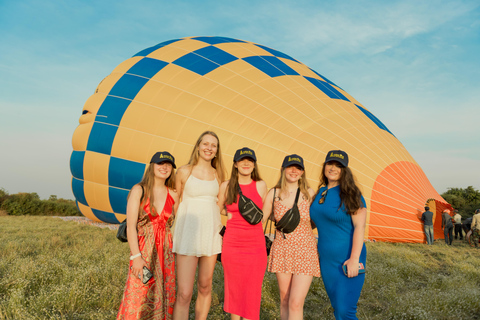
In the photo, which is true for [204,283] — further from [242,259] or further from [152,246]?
[152,246]

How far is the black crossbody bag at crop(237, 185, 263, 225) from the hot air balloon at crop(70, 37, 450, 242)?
3.08m

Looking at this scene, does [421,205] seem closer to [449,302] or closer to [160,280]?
[449,302]

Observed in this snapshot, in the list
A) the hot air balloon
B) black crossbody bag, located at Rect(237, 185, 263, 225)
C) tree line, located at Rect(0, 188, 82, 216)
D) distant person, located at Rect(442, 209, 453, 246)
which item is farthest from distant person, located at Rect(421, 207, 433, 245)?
tree line, located at Rect(0, 188, 82, 216)

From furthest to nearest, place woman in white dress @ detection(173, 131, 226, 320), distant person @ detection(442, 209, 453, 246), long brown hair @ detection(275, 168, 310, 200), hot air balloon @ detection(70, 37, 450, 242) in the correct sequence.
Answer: distant person @ detection(442, 209, 453, 246)
hot air balloon @ detection(70, 37, 450, 242)
long brown hair @ detection(275, 168, 310, 200)
woman in white dress @ detection(173, 131, 226, 320)

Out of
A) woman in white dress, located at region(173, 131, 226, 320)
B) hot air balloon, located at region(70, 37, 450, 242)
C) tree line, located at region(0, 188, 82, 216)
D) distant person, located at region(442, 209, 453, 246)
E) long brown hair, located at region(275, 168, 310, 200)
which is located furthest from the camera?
tree line, located at region(0, 188, 82, 216)

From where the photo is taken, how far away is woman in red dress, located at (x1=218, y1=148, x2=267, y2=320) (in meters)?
2.50

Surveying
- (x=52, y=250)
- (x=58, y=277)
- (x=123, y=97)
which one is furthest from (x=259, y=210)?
(x=123, y=97)

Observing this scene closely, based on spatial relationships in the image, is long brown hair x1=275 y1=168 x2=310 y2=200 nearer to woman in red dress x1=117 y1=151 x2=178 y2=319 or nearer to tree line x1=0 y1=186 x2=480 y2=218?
woman in red dress x1=117 y1=151 x2=178 y2=319

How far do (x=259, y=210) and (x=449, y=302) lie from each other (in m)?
2.65

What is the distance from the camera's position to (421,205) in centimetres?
623

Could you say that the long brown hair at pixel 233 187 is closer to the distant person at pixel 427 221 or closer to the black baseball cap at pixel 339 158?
the black baseball cap at pixel 339 158

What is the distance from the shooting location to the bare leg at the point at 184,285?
2.48 meters

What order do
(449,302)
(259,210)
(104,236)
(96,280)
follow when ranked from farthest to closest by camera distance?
(104,236) < (96,280) < (449,302) < (259,210)

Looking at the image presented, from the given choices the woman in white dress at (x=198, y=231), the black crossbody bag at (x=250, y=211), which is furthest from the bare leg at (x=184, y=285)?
the black crossbody bag at (x=250, y=211)
